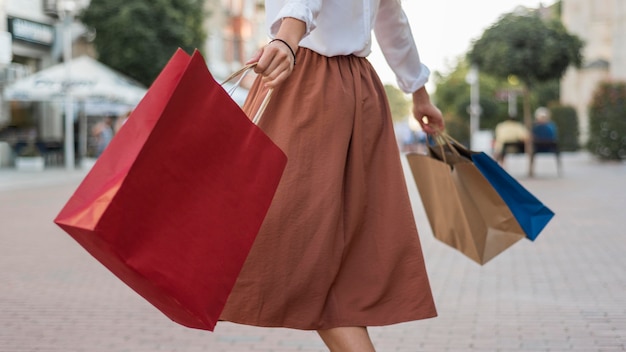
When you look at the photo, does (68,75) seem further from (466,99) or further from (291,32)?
(466,99)

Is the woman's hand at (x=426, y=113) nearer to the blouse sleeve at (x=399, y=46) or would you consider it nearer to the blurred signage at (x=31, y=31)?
the blouse sleeve at (x=399, y=46)

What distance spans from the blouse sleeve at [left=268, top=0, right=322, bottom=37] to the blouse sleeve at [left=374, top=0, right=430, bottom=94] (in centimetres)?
57

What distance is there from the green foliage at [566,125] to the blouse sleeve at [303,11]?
40557 millimetres

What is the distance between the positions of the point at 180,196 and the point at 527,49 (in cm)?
2048

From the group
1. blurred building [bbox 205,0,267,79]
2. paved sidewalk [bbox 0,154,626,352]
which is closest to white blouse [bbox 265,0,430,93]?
paved sidewalk [bbox 0,154,626,352]

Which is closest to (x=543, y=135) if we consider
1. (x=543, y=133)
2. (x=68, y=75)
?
(x=543, y=133)

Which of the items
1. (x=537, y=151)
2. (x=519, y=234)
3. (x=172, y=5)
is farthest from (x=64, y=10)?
(x=519, y=234)

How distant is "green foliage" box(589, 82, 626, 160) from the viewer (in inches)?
1125

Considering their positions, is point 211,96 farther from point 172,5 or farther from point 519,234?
point 172,5

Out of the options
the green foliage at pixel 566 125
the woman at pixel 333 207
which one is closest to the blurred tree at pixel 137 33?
the green foliage at pixel 566 125

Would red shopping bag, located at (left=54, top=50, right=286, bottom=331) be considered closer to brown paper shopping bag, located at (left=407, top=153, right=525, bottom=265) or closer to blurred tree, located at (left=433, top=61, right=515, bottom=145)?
brown paper shopping bag, located at (left=407, top=153, right=525, bottom=265)

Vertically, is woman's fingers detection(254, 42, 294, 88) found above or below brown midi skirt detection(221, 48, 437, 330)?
above

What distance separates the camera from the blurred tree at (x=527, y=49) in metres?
22.1

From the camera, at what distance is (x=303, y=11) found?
2.70m
